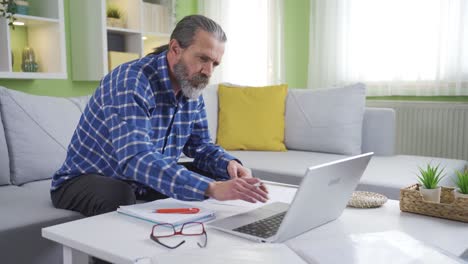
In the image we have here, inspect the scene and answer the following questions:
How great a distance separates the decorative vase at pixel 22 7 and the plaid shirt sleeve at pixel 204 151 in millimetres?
1557

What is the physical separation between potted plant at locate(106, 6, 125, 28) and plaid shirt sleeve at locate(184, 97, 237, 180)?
1.76 metres

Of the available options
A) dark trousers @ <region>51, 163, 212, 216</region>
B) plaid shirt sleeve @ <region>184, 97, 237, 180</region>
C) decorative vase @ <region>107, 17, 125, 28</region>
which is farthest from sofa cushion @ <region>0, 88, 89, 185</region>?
decorative vase @ <region>107, 17, 125, 28</region>

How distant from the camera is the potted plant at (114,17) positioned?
3.20 m

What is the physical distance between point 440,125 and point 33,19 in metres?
2.67

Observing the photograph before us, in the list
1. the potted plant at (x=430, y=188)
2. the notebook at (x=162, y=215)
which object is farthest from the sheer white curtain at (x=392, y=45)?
the notebook at (x=162, y=215)

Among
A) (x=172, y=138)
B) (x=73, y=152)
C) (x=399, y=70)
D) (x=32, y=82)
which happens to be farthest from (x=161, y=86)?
(x=399, y=70)

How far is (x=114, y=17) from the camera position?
3303 mm

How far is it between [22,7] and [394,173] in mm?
2264

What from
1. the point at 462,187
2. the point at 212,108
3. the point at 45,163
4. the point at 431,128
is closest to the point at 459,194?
the point at 462,187

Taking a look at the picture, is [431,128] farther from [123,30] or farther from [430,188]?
[123,30]

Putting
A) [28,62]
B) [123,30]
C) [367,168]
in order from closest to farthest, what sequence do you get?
1. [367,168]
2. [28,62]
3. [123,30]

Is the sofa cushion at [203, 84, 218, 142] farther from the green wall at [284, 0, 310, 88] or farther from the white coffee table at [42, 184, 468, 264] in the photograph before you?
the white coffee table at [42, 184, 468, 264]

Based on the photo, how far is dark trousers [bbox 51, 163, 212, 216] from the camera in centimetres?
141

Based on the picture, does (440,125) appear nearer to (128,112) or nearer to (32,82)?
(128,112)
